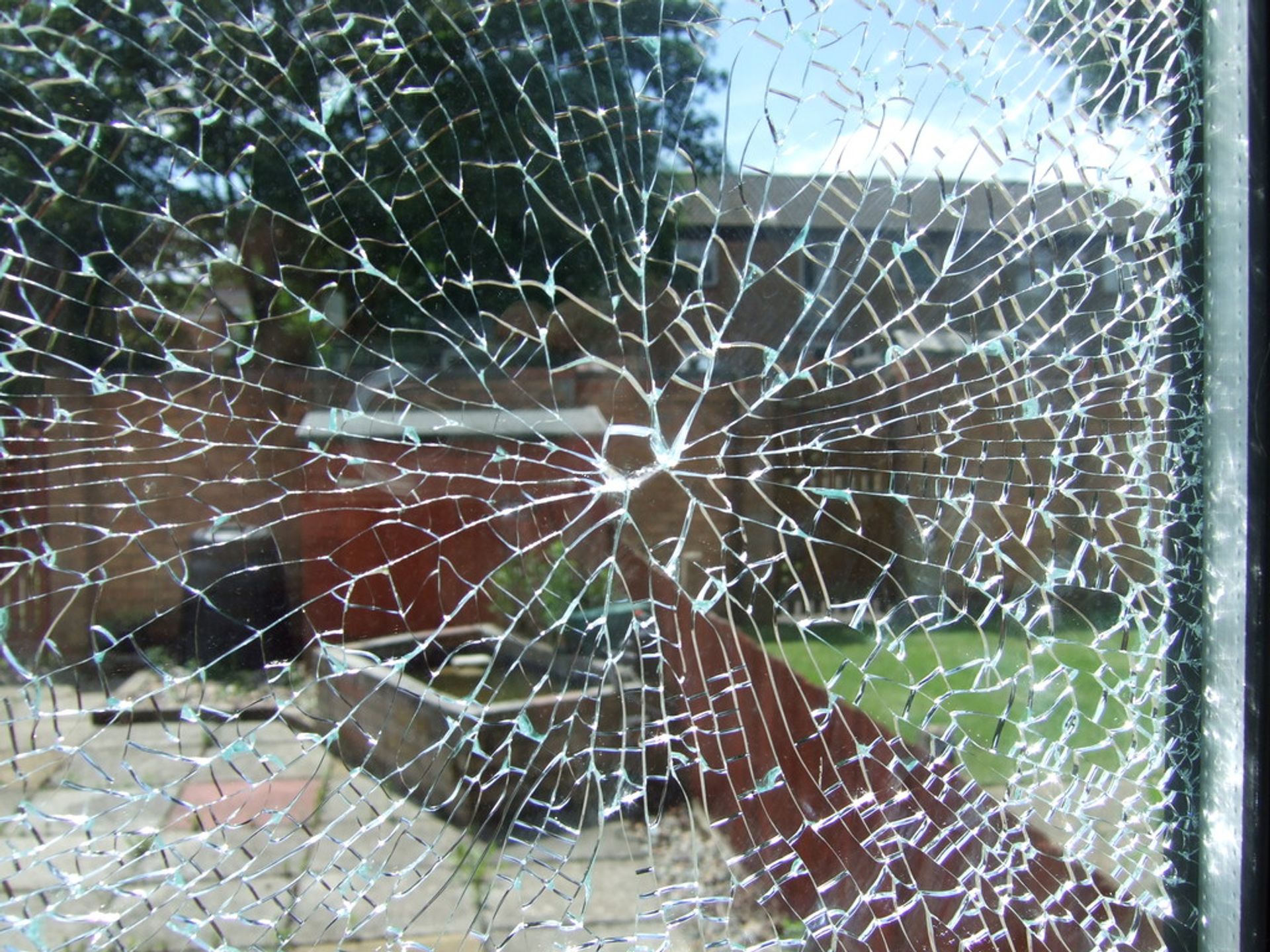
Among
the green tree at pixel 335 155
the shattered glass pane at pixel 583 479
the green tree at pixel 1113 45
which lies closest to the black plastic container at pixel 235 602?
the shattered glass pane at pixel 583 479

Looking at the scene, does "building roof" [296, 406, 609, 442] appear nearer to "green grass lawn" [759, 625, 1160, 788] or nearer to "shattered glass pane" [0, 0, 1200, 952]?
"shattered glass pane" [0, 0, 1200, 952]

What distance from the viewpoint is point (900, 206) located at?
0.77 metres

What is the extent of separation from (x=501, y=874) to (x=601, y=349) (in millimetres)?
440

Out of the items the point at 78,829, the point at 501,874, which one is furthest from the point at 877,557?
the point at 78,829

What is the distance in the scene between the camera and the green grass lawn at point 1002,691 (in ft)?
2.53

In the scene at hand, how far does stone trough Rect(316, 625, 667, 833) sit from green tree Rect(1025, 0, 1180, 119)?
0.70 metres

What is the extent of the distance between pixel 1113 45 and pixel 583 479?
663mm

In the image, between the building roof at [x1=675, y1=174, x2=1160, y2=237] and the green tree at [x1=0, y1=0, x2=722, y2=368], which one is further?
the building roof at [x1=675, y1=174, x2=1160, y2=237]

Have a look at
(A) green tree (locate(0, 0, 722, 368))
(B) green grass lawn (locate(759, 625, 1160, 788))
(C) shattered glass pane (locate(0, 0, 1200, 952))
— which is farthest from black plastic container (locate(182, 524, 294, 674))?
(B) green grass lawn (locate(759, 625, 1160, 788))

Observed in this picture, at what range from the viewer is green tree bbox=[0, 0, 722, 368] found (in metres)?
0.62

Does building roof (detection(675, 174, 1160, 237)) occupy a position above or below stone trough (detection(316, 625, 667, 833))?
above

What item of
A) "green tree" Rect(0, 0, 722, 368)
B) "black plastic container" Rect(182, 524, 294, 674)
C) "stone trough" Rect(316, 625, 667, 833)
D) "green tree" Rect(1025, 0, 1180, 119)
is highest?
"green tree" Rect(1025, 0, 1180, 119)

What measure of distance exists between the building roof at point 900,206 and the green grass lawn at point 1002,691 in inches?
14.3

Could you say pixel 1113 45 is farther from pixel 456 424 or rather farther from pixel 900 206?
pixel 456 424
